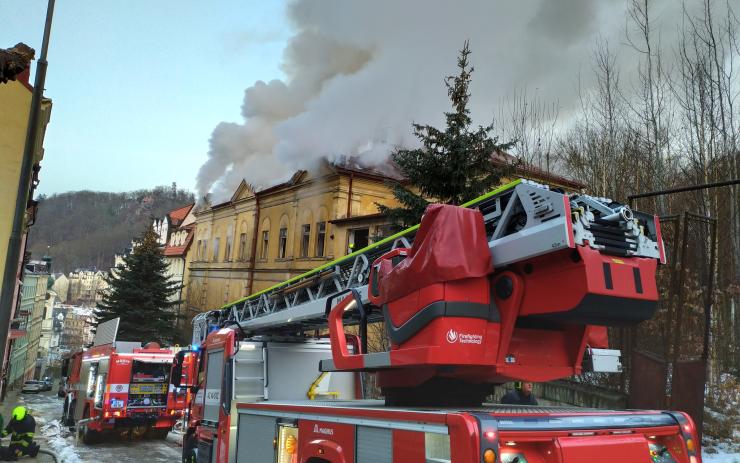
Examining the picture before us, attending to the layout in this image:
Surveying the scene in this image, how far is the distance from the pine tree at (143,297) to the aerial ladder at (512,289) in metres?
31.6

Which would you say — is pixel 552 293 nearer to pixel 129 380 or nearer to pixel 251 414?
pixel 251 414

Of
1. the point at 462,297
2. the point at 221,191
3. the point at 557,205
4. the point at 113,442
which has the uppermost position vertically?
the point at 221,191

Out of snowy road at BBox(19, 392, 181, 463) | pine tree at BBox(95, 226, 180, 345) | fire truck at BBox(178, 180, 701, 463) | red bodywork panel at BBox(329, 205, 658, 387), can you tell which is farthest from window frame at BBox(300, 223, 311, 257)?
red bodywork panel at BBox(329, 205, 658, 387)

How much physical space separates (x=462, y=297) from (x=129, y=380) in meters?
13.5

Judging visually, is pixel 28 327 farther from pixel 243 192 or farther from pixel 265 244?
pixel 265 244

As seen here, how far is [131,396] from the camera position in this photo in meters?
14.6

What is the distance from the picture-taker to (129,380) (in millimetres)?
14641

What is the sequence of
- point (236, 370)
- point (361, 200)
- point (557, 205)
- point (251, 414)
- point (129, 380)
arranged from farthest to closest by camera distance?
point (361, 200), point (129, 380), point (236, 370), point (251, 414), point (557, 205)

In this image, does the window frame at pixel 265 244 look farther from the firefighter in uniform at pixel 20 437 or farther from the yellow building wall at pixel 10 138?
the firefighter in uniform at pixel 20 437

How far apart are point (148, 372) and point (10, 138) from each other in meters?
9.25

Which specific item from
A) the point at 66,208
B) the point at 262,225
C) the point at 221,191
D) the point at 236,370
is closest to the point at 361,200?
the point at 262,225

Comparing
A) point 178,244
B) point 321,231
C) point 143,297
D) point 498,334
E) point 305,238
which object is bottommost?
point 498,334

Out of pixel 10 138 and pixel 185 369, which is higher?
pixel 10 138

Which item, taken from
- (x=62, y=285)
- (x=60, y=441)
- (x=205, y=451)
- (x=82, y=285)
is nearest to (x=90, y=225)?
(x=62, y=285)
